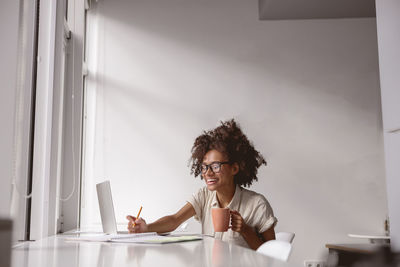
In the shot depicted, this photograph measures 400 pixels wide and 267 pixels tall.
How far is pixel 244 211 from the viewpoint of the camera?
2.35m

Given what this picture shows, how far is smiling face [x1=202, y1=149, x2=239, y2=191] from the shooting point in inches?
93.0

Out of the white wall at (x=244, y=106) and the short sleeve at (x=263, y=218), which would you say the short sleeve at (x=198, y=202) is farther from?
the white wall at (x=244, y=106)

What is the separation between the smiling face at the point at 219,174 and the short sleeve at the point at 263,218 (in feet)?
0.69

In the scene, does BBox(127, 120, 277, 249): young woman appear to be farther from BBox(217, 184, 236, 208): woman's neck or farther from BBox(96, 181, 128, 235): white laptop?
BBox(96, 181, 128, 235): white laptop

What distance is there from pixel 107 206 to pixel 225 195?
0.75 m

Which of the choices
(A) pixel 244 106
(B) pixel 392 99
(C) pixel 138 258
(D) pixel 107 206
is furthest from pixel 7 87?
(A) pixel 244 106

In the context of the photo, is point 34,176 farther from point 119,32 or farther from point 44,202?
point 119,32

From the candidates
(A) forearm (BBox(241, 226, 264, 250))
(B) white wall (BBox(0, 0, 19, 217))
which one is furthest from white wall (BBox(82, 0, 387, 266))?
(B) white wall (BBox(0, 0, 19, 217))

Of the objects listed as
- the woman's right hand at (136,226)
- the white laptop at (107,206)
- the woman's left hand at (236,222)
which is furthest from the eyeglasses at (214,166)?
the white laptop at (107,206)

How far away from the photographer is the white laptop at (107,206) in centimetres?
185

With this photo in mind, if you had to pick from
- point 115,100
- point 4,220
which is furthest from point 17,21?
point 115,100

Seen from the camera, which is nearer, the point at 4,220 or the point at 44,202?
the point at 4,220

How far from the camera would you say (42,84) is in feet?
7.25

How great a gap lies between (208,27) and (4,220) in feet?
13.4
